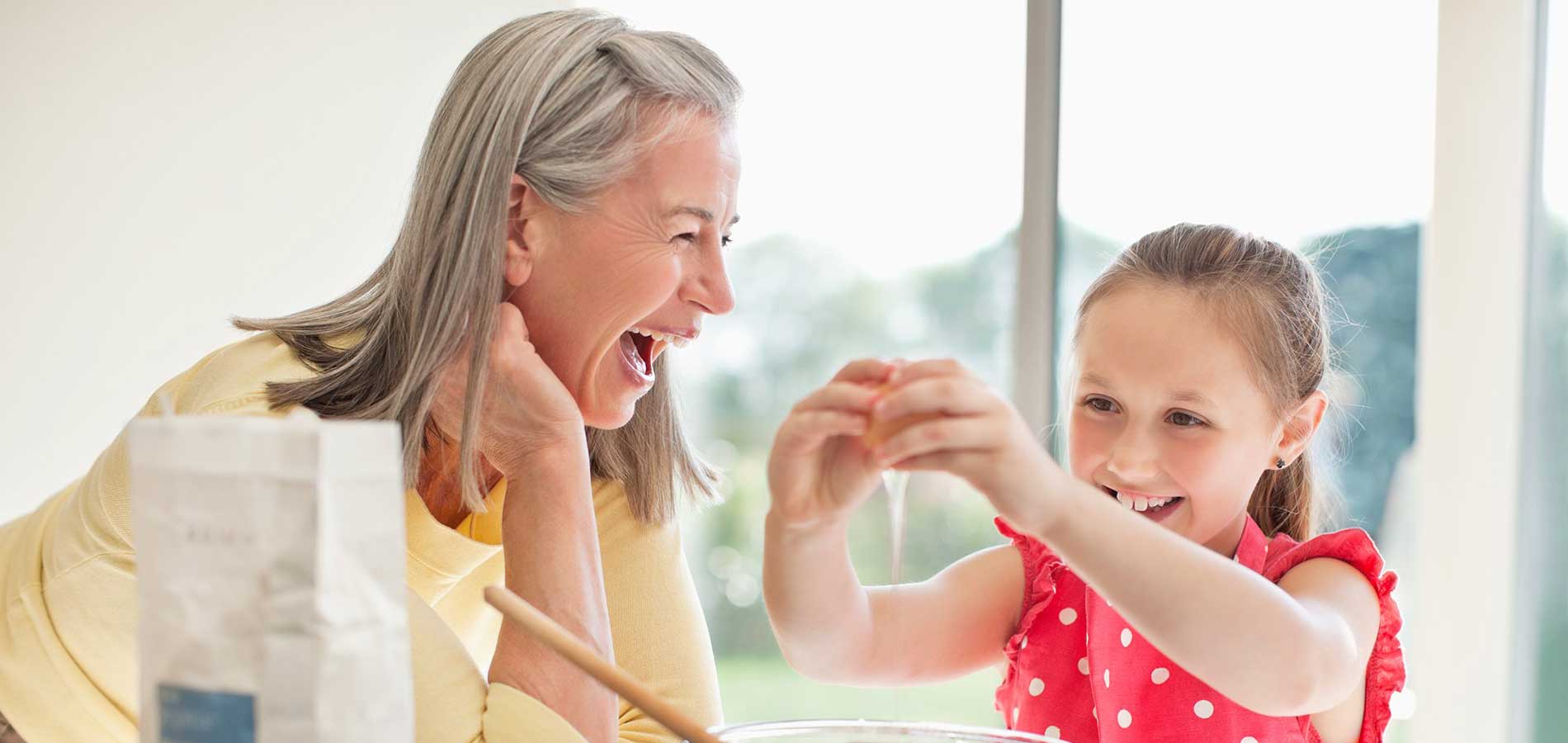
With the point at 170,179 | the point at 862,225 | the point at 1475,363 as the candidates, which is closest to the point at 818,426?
the point at 1475,363

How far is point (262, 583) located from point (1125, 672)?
92 cm

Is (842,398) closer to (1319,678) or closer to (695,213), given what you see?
(1319,678)

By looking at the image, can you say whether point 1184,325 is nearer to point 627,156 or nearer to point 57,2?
point 627,156

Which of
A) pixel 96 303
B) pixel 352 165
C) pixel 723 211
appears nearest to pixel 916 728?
pixel 723 211

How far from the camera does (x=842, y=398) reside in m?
0.80

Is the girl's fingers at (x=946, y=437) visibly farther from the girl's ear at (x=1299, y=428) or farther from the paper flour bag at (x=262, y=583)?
the girl's ear at (x=1299, y=428)

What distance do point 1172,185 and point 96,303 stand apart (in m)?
1.86

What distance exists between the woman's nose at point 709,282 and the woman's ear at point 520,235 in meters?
0.16

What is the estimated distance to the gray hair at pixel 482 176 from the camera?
1.23 metres

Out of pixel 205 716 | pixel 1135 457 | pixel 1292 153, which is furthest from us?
pixel 1292 153

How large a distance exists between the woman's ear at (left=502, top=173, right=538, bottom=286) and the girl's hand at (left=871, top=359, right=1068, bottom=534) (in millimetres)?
632

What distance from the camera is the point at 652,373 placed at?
1470 mm

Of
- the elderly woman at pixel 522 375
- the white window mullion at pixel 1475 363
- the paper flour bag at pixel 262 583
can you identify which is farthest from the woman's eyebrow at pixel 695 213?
the white window mullion at pixel 1475 363

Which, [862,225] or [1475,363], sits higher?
[862,225]
